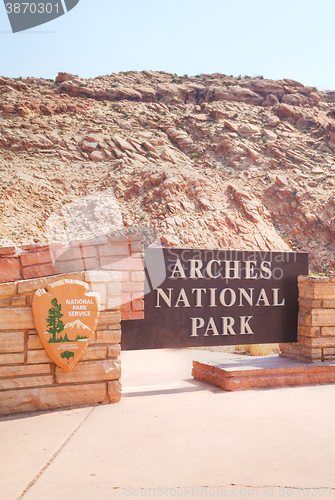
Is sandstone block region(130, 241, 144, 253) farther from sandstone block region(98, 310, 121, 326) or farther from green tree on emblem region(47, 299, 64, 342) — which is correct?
green tree on emblem region(47, 299, 64, 342)

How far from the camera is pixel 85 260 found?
4.43 meters

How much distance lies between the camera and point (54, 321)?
13.1ft

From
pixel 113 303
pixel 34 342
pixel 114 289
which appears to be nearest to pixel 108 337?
pixel 113 303

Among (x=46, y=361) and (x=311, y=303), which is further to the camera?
(x=311, y=303)

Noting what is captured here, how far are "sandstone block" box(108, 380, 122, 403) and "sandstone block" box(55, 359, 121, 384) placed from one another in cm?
7

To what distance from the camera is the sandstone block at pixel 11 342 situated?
3.87 meters

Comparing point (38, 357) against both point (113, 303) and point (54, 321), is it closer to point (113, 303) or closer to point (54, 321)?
point (54, 321)

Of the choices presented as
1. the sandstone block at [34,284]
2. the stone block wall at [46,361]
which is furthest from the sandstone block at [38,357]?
the sandstone block at [34,284]

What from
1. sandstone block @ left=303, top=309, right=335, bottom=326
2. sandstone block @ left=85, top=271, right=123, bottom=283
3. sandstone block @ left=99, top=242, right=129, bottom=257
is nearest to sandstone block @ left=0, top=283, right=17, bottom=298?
sandstone block @ left=85, top=271, right=123, bottom=283

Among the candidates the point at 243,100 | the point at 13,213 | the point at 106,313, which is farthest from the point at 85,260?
the point at 243,100

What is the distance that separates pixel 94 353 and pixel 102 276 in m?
0.85

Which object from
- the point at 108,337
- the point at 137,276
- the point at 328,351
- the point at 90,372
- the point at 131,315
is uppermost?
the point at 137,276

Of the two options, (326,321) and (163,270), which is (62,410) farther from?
(326,321)

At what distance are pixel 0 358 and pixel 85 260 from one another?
1342mm
